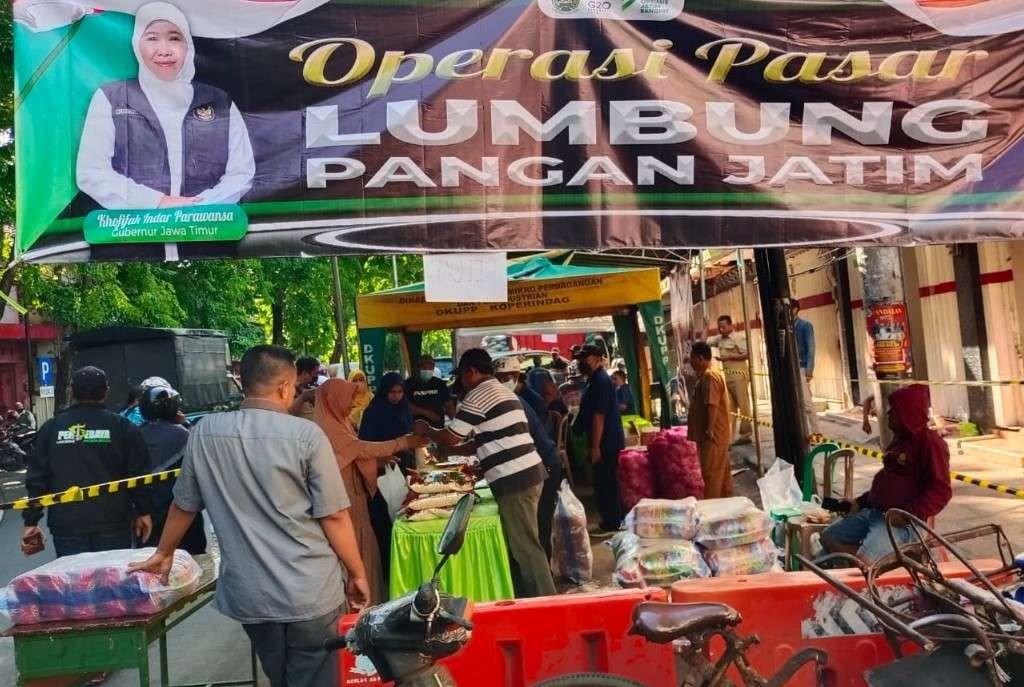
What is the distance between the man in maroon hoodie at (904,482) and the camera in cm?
545

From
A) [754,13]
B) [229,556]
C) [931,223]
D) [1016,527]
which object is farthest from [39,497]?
[1016,527]

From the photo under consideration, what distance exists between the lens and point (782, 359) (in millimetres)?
8844

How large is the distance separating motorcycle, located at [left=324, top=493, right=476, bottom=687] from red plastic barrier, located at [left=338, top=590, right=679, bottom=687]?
865 mm

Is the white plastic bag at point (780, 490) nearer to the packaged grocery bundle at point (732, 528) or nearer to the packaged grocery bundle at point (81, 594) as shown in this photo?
the packaged grocery bundle at point (732, 528)

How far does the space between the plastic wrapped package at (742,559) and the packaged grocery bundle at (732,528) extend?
31 millimetres

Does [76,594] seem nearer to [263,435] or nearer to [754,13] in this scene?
[263,435]

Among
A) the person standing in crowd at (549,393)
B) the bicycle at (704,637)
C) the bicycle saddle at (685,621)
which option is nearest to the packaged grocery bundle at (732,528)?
the bicycle at (704,637)

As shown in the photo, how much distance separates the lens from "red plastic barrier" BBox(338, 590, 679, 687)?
4.10 metres

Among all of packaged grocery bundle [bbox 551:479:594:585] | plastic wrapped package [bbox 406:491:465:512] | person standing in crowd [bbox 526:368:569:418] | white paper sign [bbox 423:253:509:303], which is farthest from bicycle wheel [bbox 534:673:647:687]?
person standing in crowd [bbox 526:368:569:418]

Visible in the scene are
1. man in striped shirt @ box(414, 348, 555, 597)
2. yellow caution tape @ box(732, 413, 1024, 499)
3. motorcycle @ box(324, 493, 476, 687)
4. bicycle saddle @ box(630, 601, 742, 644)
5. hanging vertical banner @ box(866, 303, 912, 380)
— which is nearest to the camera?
motorcycle @ box(324, 493, 476, 687)

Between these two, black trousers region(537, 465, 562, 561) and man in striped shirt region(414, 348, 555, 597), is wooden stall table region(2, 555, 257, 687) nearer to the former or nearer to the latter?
man in striped shirt region(414, 348, 555, 597)

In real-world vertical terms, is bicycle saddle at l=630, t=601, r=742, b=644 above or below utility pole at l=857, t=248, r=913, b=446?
below

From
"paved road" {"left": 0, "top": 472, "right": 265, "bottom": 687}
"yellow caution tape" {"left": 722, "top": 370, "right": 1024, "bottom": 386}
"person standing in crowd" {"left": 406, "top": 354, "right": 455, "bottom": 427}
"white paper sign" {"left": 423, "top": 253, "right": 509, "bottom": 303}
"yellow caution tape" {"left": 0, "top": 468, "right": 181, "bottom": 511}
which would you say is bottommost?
"paved road" {"left": 0, "top": 472, "right": 265, "bottom": 687}

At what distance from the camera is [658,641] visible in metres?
3.38
